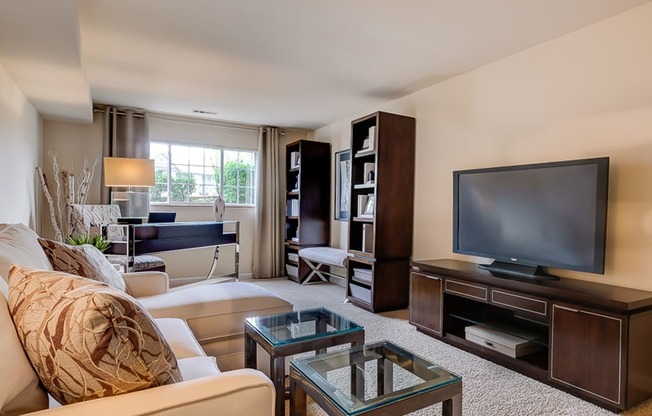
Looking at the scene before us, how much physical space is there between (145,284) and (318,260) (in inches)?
97.1

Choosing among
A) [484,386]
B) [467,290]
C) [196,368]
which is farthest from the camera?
[467,290]

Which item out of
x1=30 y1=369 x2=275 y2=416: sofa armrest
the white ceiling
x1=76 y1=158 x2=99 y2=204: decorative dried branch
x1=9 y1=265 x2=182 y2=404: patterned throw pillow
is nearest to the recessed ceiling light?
the white ceiling

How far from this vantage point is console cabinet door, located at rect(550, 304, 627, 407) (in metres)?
1.89

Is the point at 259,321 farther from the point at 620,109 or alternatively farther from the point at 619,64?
the point at 619,64

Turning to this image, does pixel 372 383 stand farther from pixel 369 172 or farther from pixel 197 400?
pixel 369 172

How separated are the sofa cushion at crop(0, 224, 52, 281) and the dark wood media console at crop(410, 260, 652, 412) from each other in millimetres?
2565

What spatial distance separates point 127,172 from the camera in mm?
3414

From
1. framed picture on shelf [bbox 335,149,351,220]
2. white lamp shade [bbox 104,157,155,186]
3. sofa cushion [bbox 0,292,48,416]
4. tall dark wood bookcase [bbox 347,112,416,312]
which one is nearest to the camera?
sofa cushion [bbox 0,292,48,416]

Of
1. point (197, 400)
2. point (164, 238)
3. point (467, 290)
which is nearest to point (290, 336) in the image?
point (197, 400)

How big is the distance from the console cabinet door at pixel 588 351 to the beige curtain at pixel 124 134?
476 centimetres

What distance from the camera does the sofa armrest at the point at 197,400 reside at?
827 millimetres

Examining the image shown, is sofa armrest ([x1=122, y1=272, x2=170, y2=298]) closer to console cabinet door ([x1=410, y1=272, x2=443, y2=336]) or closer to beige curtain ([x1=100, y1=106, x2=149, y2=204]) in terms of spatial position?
console cabinet door ([x1=410, y1=272, x2=443, y2=336])

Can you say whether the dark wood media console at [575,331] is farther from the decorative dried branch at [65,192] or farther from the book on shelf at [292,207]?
the decorative dried branch at [65,192]

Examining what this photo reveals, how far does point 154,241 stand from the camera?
139 inches
